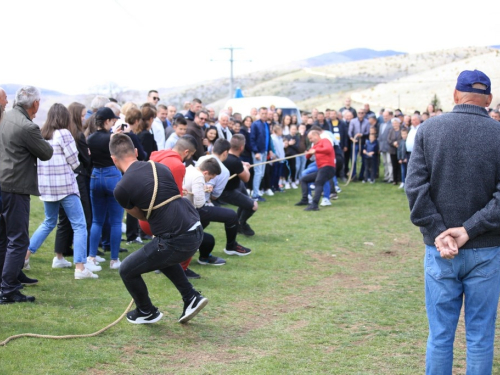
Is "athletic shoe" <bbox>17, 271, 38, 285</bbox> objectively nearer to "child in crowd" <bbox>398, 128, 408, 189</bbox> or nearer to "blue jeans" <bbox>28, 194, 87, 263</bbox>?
"blue jeans" <bbox>28, 194, 87, 263</bbox>

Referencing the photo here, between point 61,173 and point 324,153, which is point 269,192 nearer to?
point 324,153

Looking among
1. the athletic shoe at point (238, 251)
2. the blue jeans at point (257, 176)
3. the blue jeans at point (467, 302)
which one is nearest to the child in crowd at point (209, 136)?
the blue jeans at point (257, 176)

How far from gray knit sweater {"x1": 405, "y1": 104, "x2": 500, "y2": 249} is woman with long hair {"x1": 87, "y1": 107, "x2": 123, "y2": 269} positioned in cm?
524

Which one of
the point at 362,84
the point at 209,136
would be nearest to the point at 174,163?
the point at 209,136

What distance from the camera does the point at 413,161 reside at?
13.5 feet

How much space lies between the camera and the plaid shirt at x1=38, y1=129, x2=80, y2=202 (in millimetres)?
7641

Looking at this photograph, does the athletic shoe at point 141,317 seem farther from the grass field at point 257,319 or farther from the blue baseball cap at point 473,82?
the blue baseball cap at point 473,82

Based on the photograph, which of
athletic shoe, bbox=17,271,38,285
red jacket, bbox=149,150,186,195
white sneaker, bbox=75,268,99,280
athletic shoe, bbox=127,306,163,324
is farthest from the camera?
white sneaker, bbox=75,268,99,280

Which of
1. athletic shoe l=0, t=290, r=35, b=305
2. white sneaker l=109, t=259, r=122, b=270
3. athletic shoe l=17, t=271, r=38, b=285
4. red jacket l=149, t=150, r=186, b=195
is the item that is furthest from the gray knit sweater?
white sneaker l=109, t=259, r=122, b=270

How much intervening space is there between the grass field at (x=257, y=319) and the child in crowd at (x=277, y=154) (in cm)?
719

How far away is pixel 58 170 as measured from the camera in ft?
25.1

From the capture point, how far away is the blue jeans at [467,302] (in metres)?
3.96

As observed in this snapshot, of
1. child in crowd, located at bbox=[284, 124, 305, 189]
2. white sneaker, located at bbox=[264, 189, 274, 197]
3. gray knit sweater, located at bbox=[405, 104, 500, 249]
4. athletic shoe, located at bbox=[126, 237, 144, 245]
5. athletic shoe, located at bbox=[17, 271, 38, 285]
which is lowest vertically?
white sneaker, located at bbox=[264, 189, 274, 197]

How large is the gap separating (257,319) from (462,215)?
324 cm
